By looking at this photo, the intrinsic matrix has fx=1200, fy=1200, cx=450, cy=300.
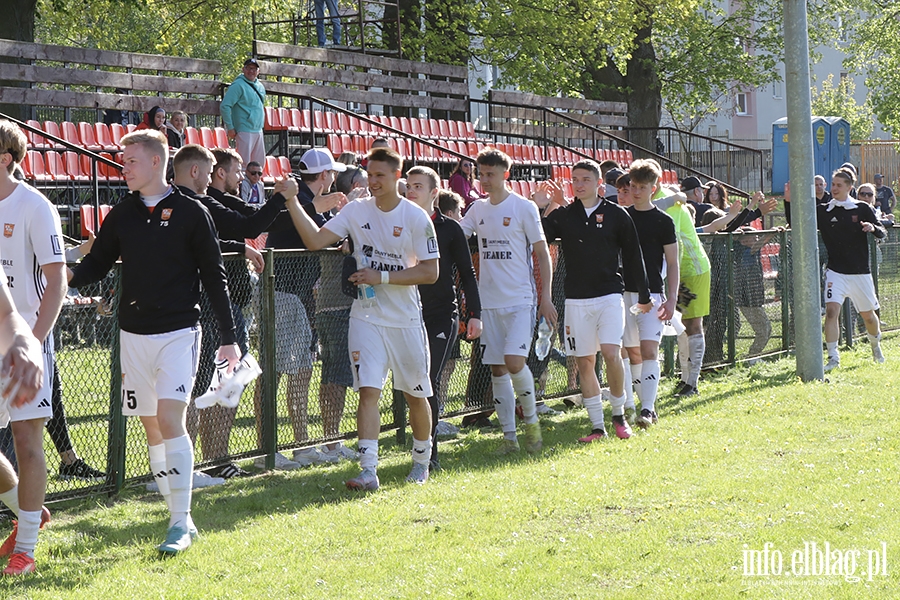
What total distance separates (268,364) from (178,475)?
2347mm

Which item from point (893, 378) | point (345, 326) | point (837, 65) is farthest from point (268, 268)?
point (837, 65)

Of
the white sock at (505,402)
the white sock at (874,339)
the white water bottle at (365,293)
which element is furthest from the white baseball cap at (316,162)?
the white sock at (874,339)

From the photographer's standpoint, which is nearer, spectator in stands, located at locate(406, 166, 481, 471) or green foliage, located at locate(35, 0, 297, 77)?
spectator in stands, located at locate(406, 166, 481, 471)

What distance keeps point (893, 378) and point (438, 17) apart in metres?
18.9

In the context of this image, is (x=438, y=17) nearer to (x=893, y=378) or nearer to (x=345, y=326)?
(x=893, y=378)

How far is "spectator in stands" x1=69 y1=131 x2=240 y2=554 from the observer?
612cm

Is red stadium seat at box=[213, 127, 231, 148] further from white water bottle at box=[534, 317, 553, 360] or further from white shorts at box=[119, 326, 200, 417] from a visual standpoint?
white shorts at box=[119, 326, 200, 417]

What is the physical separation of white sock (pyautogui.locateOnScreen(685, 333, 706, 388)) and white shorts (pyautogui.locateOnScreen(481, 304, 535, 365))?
3259 mm

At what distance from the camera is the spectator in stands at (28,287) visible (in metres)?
5.68

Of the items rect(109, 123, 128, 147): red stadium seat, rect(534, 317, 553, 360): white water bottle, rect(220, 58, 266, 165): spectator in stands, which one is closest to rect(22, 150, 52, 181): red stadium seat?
rect(109, 123, 128, 147): red stadium seat

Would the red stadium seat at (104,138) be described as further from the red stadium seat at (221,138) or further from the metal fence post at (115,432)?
the metal fence post at (115,432)

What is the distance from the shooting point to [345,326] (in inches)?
354

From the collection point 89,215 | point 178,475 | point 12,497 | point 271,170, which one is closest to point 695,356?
point 178,475

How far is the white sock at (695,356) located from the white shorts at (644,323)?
193 centimetres
